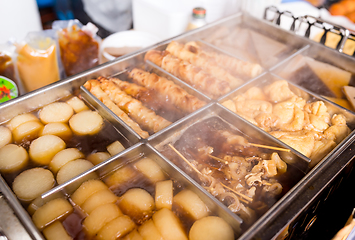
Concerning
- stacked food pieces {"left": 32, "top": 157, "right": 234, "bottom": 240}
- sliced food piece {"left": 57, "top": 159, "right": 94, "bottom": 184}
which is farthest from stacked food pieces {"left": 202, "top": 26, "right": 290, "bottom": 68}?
sliced food piece {"left": 57, "top": 159, "right": 94, "bottom": 184}

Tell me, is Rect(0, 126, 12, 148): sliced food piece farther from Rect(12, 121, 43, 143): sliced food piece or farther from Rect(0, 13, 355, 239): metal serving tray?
Rect(0, 13, 355, 239): metal serving tray

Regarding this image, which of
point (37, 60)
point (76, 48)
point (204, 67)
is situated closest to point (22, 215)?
point (37, 60)

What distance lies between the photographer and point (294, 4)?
201 inches

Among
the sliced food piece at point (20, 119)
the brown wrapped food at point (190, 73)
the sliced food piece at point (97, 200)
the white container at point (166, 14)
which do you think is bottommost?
the sliced food piece at point (97, 200)

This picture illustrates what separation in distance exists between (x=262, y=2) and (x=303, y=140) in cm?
278

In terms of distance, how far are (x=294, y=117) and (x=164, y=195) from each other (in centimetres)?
153

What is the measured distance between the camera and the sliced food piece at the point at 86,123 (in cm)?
234

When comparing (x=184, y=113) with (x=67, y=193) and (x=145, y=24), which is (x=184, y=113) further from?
(x=145, y=24)

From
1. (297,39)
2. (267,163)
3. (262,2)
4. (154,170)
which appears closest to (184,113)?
(154,170)

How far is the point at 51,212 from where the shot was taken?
1.70 m

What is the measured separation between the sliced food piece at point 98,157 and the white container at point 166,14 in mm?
2494

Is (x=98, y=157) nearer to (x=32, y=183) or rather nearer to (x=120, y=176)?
(x=120, y=176)

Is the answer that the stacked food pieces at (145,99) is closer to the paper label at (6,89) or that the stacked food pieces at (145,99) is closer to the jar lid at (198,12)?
the paper label at (6,89)

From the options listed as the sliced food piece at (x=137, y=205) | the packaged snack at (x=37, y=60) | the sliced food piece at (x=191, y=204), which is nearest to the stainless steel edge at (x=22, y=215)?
the sliced food piece at (x=137, y=205)
